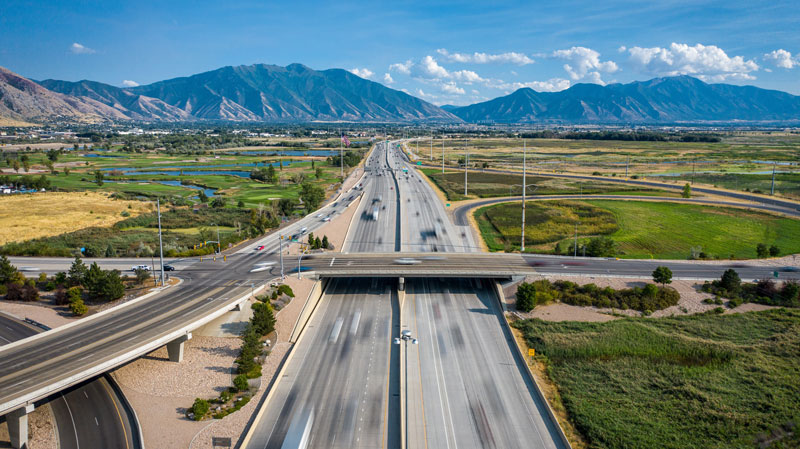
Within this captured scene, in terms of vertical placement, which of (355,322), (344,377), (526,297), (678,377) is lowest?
(344,377)

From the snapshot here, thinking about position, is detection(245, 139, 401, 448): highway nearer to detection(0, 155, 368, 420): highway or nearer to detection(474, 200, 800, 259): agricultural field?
detection(0, 155, 368, 420): highway

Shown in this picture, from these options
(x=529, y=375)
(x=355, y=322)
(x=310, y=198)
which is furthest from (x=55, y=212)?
(x=529, y=375)

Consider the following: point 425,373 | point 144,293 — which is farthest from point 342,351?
point 144,293

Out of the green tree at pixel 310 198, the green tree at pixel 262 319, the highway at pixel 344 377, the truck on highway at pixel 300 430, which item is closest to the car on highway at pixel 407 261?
the highway at pixel 344 377

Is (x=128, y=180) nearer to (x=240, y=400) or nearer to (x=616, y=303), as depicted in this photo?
(x=240, y=400)

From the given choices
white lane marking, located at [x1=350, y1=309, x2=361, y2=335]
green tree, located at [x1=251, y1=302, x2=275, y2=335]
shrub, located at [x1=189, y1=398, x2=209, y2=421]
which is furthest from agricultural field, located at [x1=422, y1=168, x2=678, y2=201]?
shrub, located at [x1=189, y1=398, x2=209, y2=421]

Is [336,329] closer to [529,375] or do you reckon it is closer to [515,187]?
[529,375]
